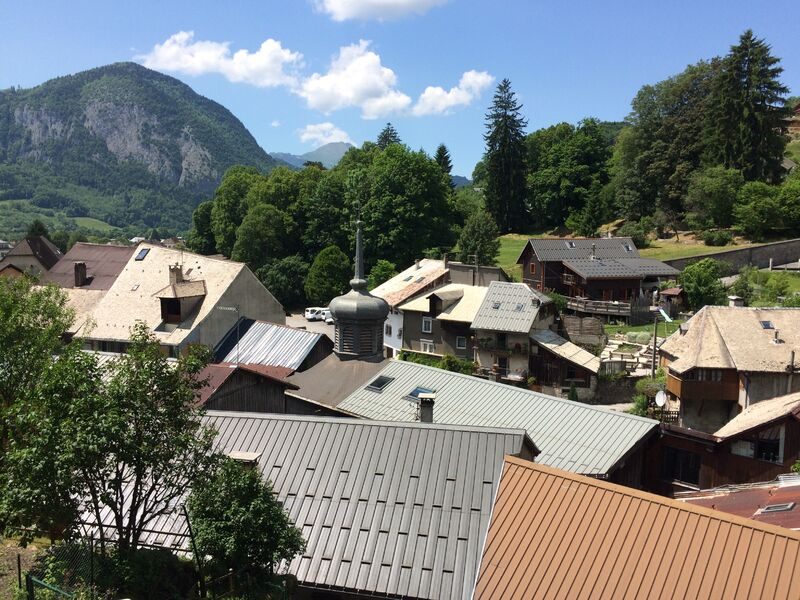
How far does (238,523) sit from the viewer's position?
1380cm

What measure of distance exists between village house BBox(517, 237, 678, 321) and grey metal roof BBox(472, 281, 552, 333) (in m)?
9.78

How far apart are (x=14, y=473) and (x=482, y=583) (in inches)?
351

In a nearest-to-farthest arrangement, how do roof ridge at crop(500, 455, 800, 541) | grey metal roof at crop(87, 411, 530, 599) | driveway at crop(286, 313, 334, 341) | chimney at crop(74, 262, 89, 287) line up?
roof ridge at crop(500, 455, 800, 541) → grey metal roof at crop(87, 411, 530, 599) → chimney at crop(74, 262, 89, 287) → driveway at crop(286, 313, 334, 341)

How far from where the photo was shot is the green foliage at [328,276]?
2891 inches

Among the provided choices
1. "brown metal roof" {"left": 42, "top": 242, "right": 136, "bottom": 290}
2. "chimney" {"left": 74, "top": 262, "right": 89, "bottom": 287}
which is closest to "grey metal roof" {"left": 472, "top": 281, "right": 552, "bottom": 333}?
"brown metal roof" {"left": 42, "top": 242, "right": 136, "bottom": 290}

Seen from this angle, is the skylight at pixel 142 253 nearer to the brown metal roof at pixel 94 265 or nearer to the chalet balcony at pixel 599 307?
the brown metal roof at pixel 94 265

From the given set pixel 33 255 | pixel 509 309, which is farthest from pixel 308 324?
pixel 33 255

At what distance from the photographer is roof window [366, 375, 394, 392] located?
30.4 m

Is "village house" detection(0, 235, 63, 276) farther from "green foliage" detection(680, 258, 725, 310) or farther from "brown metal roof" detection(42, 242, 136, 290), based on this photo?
"green foliage" detection(680, 258, 725, 310)

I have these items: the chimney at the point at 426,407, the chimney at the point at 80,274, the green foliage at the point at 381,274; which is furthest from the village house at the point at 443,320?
the chimney at the point at 426,407

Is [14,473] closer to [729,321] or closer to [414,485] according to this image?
[414,485]

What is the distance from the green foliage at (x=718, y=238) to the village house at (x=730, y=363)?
1456 inches

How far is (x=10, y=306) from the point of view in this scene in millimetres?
21594

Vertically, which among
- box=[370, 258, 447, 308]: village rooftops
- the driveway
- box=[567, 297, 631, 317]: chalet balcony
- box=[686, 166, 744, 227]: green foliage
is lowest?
the driveway
